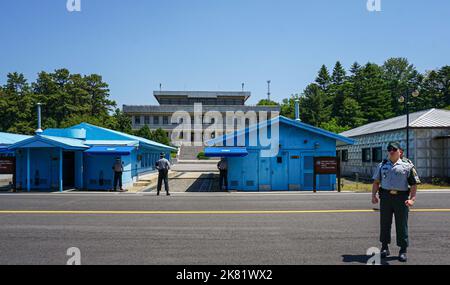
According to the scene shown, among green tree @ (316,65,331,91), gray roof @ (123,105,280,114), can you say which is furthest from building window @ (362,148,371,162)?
green tree @ (316,65,331,91)

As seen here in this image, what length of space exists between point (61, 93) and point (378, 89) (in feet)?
181

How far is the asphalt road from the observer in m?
6.32

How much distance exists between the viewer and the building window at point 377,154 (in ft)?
90.5

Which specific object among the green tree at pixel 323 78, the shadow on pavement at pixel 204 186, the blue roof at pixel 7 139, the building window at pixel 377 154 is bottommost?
the shadow on pavement at pixel 204 186

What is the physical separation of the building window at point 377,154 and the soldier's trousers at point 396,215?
22.8 meters

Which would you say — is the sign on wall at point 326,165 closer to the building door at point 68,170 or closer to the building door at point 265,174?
the building door at point 265,174

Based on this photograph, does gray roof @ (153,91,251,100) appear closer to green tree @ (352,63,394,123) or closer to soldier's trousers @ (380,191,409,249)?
green tree @ (352,63,394,123)

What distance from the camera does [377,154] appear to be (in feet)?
92.5

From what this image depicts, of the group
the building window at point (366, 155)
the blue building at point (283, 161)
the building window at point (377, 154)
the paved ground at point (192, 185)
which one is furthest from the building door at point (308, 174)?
the building window at point (366, 155)

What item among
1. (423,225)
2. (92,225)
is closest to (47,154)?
(92,225)

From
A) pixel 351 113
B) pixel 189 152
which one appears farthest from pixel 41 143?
pixel 351 113

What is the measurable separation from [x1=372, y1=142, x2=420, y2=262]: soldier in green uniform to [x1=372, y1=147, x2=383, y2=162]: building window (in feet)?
74.5

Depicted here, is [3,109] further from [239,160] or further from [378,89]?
[378,89]
